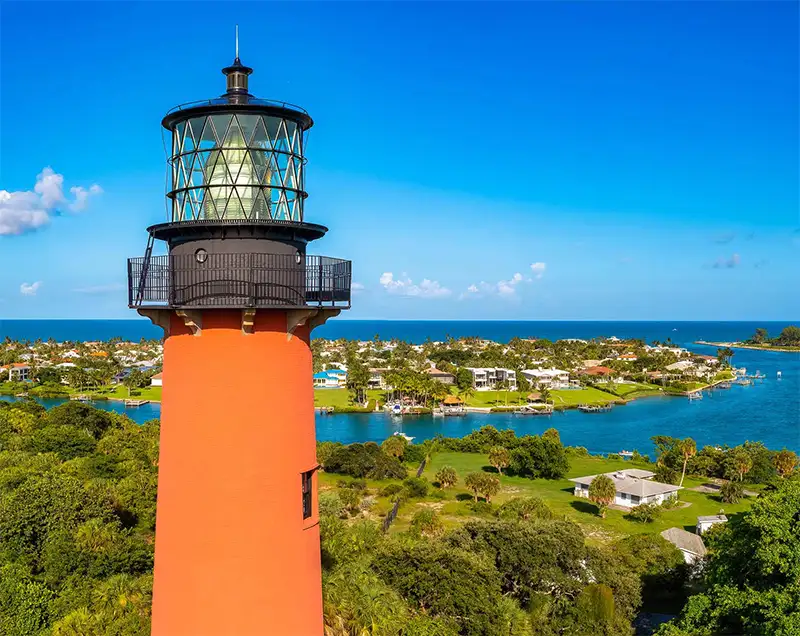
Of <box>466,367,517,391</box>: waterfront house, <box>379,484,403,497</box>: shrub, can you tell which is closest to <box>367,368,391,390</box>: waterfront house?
<box>466,367,517,391</box>: waterfront house

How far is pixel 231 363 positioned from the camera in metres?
6.19

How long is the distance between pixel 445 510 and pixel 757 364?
12692 cm

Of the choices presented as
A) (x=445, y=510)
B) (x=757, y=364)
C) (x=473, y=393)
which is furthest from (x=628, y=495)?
(x=757, y=364)

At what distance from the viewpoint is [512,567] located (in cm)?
1842

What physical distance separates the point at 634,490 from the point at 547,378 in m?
61.0

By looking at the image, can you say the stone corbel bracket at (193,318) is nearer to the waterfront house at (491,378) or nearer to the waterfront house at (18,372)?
the waterfront house at (491,378)

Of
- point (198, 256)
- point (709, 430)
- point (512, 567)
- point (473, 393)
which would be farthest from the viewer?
point (473, 393)

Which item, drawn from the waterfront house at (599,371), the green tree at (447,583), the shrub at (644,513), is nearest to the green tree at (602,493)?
the shrub at (644,513)

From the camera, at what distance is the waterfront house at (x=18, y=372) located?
91562 mm

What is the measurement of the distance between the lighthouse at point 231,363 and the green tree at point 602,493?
92.8 feet

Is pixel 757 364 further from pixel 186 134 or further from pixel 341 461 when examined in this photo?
pixel 186 134

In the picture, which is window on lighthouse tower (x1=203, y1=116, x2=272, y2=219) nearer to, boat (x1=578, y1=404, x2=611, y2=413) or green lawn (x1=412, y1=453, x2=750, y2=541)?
green lawn (x1=412, y1=453, x2=750, y2=541)

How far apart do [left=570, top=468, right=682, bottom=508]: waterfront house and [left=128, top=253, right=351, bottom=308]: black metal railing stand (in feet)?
101

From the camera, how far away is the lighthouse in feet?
20.3
